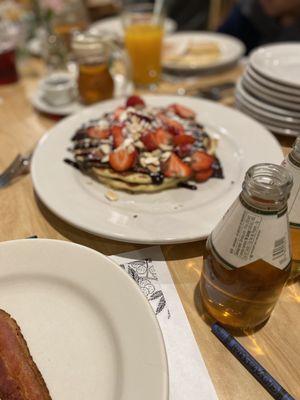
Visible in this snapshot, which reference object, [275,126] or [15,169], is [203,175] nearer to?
[275,126]

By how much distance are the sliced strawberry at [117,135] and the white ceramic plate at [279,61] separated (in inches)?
23.1

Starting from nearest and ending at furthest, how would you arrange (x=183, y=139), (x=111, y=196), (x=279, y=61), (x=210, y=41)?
(x=111, y=196)
(x=183, y=139)
(x=279, y=61)
(x=210, y=41)

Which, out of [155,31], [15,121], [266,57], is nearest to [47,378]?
[15,121]

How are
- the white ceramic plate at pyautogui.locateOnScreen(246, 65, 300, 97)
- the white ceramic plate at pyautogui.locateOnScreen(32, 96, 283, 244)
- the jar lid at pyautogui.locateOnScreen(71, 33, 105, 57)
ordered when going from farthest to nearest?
the jar lid at pyautogui.locateOnScreen(71, 33, 105, 57)
the white ceramic plate at pyautogui.locateOnScreen(246, 65, 300, 97)
the white ceramic plate at pyautogui.locateOnScreen(32, 96, 283, 244)

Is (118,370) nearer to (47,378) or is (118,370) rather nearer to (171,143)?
(47,378)

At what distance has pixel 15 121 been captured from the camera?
1542mm

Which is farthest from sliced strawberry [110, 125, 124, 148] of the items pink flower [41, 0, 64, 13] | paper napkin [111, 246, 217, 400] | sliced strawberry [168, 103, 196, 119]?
pink flower [41, 0, 64, 13]

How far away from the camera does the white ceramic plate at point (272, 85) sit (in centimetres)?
127

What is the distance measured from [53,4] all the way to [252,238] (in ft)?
5.97

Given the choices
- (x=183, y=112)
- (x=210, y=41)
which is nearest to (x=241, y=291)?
(x=183, y=112)

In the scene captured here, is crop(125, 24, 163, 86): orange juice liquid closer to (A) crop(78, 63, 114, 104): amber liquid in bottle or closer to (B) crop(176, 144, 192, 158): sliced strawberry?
(A) crop(78, 63, 114, 104): amber liquid in bottle

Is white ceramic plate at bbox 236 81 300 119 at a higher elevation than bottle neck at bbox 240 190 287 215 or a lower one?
lower

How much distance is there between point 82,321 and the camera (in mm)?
709

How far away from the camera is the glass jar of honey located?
1.55m
